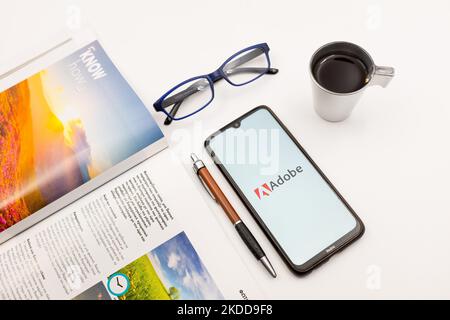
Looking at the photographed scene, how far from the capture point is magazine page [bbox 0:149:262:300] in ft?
1.95

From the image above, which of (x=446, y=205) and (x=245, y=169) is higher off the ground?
(x=245, y=169)

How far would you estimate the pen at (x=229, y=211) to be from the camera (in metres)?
0.59

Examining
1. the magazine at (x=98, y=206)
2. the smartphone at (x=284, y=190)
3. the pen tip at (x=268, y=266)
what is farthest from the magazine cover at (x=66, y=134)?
the pen tip at (x=268, y=266)

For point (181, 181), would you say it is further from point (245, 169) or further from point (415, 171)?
point (415, 171)

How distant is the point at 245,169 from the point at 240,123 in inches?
3.2

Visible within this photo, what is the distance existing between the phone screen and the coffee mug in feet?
0.31

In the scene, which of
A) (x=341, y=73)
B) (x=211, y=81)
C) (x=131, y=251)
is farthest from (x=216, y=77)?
(x=131, y=251)

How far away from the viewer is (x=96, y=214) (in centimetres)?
64

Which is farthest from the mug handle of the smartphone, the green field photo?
the green field photo

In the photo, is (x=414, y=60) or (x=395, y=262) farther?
(x=414, y=60)

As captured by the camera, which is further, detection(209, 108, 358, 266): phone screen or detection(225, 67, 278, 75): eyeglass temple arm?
detection(225, 67, 278, 75): eyeglass temple arm

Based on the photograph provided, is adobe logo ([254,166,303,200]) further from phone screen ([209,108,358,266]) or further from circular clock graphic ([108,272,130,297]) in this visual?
circular clock graphic ([108,272,130,297])
